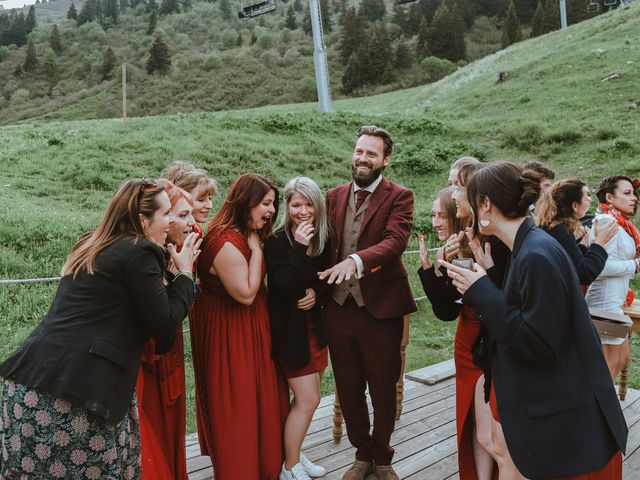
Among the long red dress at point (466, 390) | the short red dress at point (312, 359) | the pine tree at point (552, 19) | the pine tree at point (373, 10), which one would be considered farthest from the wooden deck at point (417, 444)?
the pine tree at point (373, 10)

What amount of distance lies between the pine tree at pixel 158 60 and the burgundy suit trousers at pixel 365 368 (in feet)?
195

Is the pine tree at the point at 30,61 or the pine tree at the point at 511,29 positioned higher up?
the pine tree at the point at 30,61

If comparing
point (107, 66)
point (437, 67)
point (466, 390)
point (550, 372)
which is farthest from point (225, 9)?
point (550, 372)

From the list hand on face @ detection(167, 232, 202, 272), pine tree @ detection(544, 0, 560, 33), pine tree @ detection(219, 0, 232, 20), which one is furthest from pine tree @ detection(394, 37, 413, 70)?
hand on face @ detection(167, 232, 202, 272)

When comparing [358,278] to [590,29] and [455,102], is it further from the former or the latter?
[590,29]

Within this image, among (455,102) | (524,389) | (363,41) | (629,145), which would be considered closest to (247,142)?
(629,145)

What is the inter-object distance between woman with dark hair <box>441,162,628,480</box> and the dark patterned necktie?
1.50 meters

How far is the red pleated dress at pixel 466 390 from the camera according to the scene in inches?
123

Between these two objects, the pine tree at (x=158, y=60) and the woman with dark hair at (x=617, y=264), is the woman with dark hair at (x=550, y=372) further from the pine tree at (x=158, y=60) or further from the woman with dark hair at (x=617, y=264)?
the pine tree at (x=158, y=60)

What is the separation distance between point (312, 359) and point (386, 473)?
87 centimetres

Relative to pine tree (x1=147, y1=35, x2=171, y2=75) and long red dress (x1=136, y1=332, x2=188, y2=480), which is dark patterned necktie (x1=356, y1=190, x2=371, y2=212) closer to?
long red dress (x1=136, y1=332, x2=188, y2=480)

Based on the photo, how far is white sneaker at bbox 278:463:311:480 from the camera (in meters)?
3.35

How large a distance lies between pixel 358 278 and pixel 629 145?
13.4 m

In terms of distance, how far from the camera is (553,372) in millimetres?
2070
